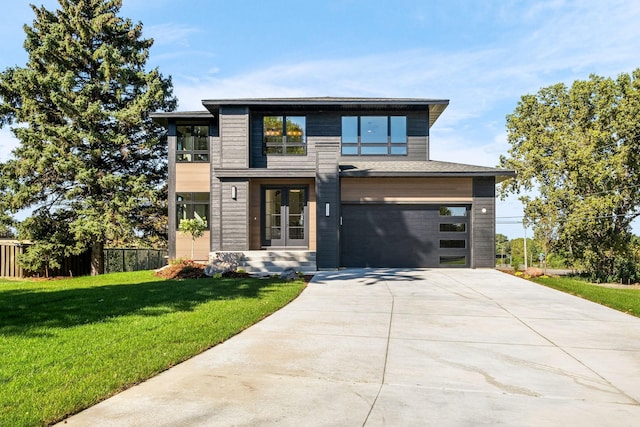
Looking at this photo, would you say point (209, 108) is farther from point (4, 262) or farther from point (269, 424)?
point (269, 424)

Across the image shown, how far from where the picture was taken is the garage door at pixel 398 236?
1423 centimetres

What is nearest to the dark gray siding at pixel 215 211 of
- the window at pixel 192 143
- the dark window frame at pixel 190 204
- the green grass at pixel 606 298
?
the dark window frame at pixel 190 204

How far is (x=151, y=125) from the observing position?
18359 mm

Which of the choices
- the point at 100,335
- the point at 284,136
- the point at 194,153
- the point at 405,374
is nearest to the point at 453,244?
the point at 284,136

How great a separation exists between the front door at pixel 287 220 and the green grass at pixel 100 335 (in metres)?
5.38

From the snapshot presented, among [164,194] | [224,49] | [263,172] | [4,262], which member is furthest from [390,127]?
[4,262]

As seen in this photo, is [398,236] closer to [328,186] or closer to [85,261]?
[328,186]

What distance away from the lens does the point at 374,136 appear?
610 inches

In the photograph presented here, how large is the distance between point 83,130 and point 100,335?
1471 centimetres

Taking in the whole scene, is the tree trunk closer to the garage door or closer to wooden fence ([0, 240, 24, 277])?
wooden fence ([0, 240, 24, 277])

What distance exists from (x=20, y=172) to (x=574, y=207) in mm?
25693

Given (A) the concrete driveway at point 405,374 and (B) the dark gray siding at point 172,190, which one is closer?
(A) the concrete driveway at point 405,374

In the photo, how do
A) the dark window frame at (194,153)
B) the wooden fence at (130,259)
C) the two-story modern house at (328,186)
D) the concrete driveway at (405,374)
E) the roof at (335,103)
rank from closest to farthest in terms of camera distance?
the concrete driveway at (405,374), the two-story modern house at (328,186), the roof at (335,103), the dark window frame at (194,153), the wooden fence at (130,259)

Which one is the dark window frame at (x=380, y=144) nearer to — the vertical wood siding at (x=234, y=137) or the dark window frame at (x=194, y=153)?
the vertical wood siding at (x=234, y=137)
